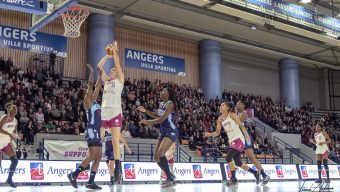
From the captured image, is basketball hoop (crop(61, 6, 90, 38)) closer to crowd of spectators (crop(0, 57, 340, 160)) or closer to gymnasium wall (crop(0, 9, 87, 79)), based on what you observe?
crowd of spectators (crop(0, 57, 340, 160))

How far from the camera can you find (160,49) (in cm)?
2873

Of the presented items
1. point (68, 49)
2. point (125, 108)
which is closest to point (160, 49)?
point (68, 49)

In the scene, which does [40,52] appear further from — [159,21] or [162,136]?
[162,136]

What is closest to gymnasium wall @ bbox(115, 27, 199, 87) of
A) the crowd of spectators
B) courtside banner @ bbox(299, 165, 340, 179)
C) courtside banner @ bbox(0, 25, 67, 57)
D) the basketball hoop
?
the crowd of spectators

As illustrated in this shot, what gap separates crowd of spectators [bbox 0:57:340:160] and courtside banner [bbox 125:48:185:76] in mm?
1261

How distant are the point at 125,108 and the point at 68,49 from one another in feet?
20.1

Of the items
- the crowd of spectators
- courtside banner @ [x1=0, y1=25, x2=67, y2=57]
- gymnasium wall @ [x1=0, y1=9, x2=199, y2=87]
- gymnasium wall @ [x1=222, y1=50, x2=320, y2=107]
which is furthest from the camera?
gymnasium wall @ [x1=222, y1=50, x2=320, y2=107]

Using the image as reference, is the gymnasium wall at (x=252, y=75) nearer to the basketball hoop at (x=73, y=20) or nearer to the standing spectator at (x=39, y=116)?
the standing spectator at (x=39, y=116)

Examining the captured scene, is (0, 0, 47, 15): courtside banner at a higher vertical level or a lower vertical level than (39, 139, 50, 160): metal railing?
higher

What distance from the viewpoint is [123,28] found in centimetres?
2716

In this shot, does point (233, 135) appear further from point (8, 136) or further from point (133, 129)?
point (133, 129)

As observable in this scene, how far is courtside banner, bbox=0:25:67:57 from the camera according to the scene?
73.5 feet

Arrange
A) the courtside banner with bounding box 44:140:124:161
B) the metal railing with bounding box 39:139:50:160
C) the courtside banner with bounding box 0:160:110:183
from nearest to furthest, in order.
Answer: the courtside banner with bounding box 0:160:110:183
the metal railing with bounding box 39:139:50:160
the courtside banner with bounding box 44:140:124:161

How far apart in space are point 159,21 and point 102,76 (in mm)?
18825
